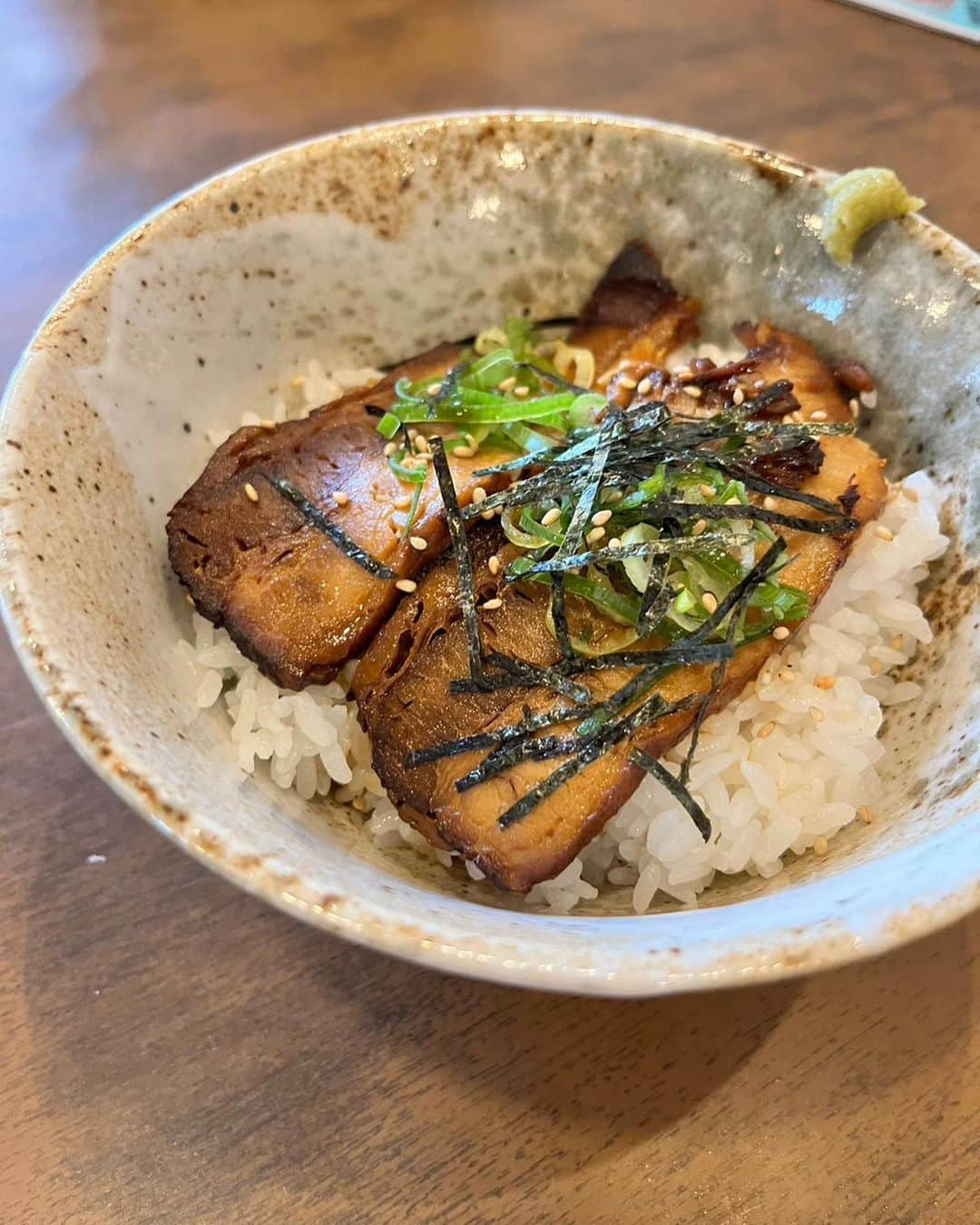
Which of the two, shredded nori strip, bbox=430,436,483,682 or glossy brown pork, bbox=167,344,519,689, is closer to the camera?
shredded nori strip, bbox=430,436,483,682

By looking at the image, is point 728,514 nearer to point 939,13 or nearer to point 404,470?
point 404,470

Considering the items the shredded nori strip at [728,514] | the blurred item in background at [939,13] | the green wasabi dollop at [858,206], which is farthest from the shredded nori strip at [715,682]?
the blurred item in background at [939,13]

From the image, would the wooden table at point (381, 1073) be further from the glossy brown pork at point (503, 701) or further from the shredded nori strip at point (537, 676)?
the shredded nori strip at point (537, 676)

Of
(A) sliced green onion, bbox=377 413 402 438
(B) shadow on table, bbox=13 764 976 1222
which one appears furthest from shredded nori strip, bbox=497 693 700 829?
(A) sliced green onion, bbox=377 413 402 438

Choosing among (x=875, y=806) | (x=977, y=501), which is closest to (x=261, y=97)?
(x=977, y=501)

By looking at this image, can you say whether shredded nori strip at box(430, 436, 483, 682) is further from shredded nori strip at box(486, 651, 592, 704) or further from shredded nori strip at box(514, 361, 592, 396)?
shredded nori strip at box(514, 361, 592, 396)

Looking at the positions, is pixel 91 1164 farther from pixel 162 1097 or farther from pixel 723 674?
pixel 723 674
